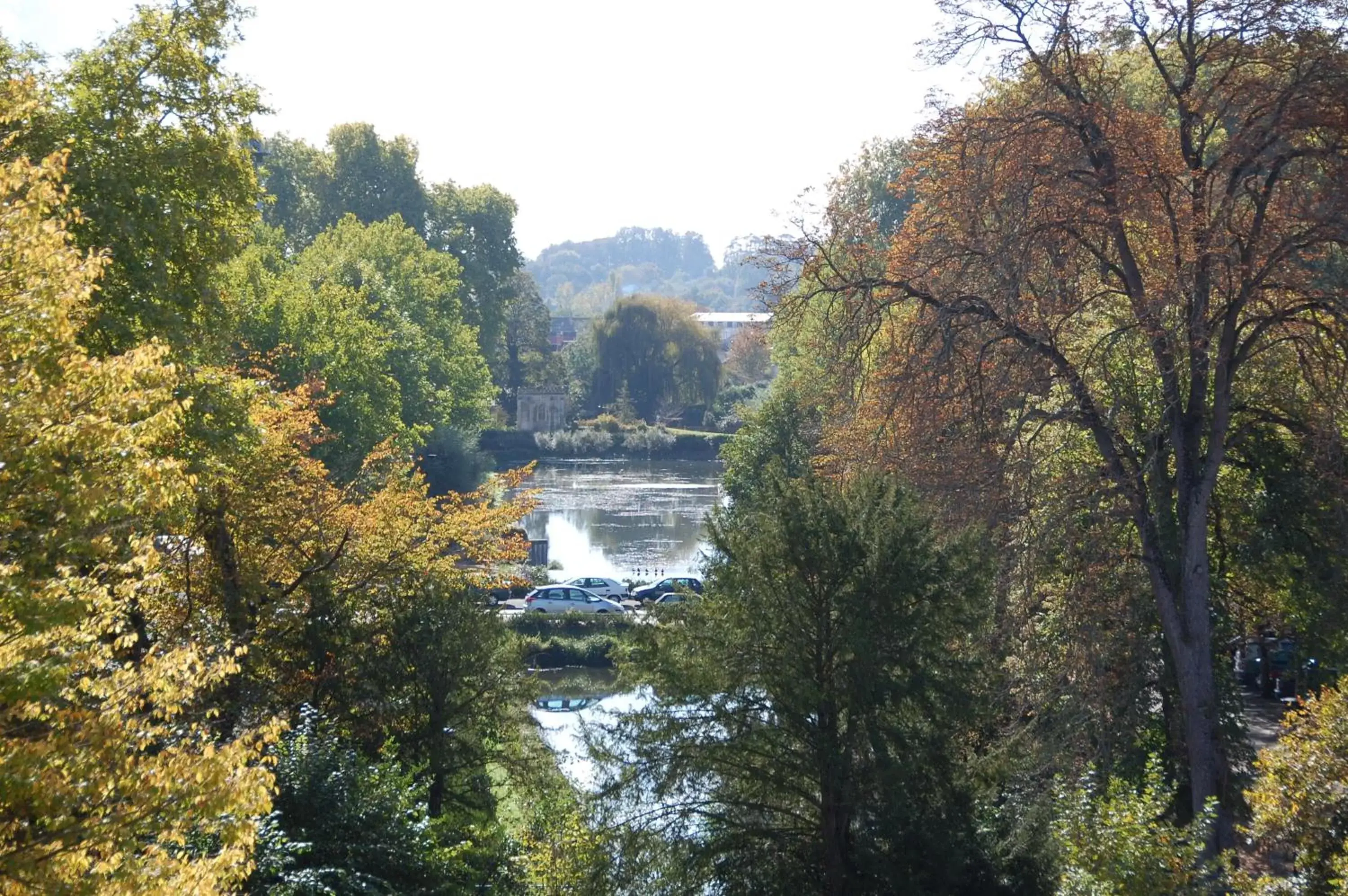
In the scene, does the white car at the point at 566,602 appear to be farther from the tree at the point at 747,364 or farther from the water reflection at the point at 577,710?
the tree at the point at 747,364

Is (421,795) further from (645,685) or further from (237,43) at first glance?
(237,43)

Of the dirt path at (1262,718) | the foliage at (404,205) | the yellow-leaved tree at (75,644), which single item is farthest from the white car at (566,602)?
the foliage at (404,205)

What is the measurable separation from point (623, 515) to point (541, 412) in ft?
99.2

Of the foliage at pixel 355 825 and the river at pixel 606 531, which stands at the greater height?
the foliage at pixel 355 825

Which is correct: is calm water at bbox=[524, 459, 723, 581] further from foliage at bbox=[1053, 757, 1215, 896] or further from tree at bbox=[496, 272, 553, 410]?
foliage at bbox=[1053, 757, 1215, 896]

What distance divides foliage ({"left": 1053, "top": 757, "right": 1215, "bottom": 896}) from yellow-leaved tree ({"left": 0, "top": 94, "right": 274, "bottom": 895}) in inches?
213

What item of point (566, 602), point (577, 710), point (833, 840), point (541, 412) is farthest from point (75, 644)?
point (541, 412)

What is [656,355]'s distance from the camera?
287 feet

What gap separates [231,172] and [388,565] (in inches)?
208

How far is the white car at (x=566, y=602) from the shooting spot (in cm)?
3238

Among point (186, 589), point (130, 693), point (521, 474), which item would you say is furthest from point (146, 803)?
point (521, 474)

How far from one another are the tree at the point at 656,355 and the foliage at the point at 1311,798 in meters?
75.2

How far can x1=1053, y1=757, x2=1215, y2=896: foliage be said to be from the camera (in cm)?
822

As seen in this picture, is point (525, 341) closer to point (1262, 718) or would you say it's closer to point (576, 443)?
point (576, 443)
